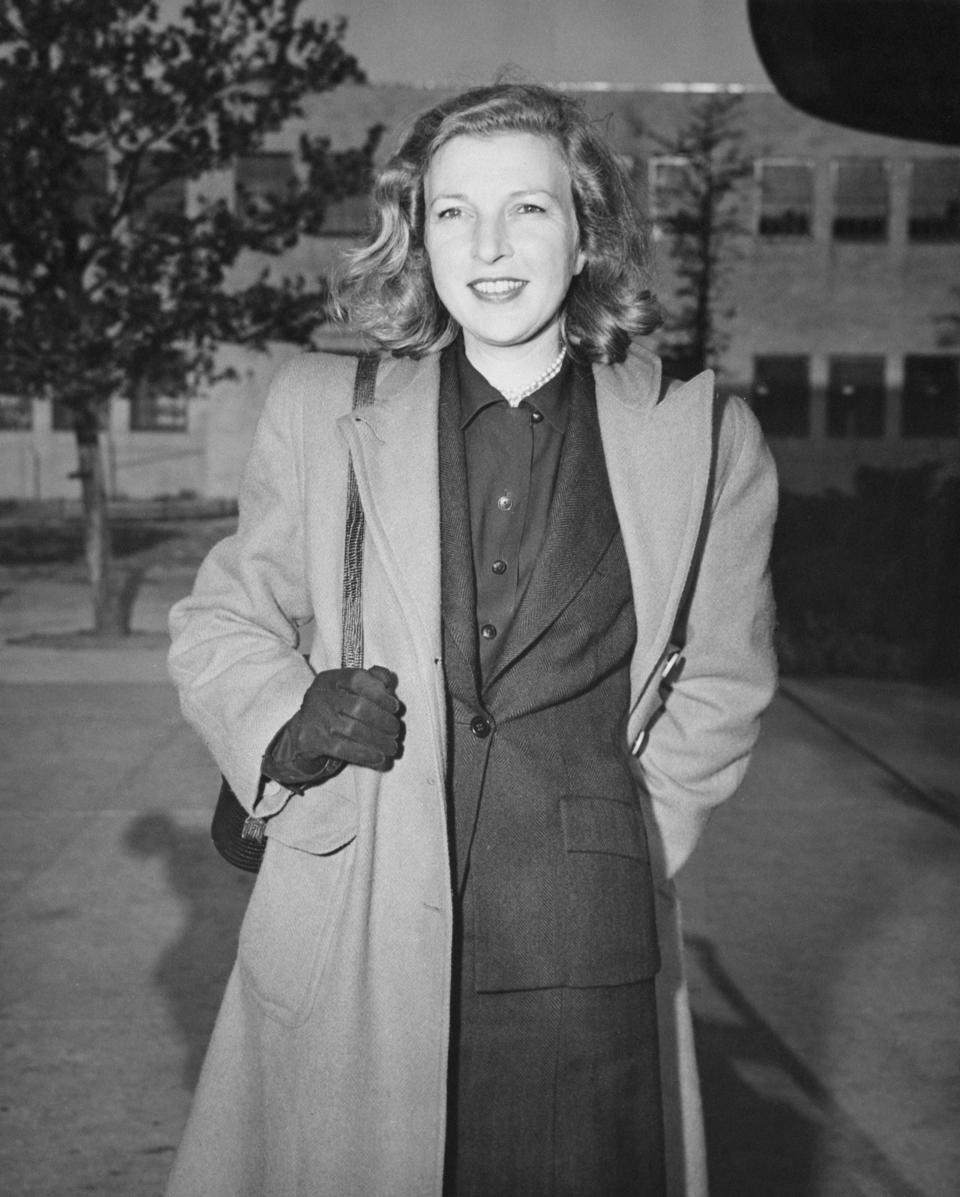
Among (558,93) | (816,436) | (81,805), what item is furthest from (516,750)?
(816,436)

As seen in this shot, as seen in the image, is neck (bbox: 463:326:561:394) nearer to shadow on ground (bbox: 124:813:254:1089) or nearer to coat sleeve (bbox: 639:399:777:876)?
coat sleeve (bbox: 639:399:777:876)

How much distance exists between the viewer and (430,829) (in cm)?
213

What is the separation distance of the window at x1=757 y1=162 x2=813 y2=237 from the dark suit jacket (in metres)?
31.8

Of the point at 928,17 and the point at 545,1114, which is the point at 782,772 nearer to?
the point at 928,17

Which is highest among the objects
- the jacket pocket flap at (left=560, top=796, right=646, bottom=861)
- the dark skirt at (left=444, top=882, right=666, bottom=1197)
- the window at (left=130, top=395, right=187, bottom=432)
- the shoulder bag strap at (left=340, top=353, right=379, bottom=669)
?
the shoulder bag strap at (left=340, top=353, right=379, bottom=669)

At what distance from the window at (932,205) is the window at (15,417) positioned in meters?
16.8

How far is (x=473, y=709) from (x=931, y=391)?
1279 inches

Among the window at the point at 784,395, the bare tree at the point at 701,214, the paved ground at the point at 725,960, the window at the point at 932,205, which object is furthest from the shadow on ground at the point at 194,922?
the window at the point at 932,205

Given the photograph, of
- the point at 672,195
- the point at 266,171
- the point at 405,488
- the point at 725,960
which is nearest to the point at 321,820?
the point at 405,488

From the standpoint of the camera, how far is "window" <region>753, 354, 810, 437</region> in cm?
3331

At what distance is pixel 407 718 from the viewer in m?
2.14

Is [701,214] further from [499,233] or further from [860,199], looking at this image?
[499,233]

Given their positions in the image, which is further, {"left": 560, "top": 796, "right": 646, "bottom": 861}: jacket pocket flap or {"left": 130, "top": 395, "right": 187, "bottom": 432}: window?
{"left": 130, "top": 395, "right": 187, "bottom": 432}: window

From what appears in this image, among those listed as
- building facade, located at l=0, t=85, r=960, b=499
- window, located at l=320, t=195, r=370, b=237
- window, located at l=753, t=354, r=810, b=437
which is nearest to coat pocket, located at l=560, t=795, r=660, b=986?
window, located at l=320, t=195, r=370, b=237
